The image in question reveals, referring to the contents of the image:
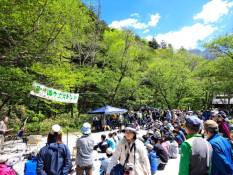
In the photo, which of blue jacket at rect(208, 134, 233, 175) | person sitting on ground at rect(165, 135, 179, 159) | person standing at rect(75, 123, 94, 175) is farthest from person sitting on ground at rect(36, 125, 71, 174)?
person sitting on ground at rect(165, 135, 179, 159)

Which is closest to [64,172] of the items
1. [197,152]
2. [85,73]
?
[197,152]

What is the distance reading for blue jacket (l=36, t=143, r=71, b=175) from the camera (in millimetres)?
2365

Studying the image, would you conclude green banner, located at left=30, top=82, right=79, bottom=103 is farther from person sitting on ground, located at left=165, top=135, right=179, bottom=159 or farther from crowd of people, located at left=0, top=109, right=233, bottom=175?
person sitting on ground, located at left=165, top=135, right=179, bottom=159

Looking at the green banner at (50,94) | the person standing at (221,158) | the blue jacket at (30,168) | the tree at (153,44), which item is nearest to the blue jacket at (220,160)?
the person standing at (221,158)

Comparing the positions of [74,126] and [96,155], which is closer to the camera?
[96,155]

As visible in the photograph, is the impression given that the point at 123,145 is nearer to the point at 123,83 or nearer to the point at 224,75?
the point at 123,83

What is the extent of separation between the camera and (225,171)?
189cm

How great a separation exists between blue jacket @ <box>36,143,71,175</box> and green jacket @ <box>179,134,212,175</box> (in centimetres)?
187

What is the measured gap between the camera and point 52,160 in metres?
2.40

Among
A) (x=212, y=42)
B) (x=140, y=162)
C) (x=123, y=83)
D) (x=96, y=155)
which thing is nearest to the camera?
(x=140, y=162)

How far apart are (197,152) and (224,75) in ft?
70.1

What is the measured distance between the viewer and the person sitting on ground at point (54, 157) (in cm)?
237

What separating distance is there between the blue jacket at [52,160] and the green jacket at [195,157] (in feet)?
6.13

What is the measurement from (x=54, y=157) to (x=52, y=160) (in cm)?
5
